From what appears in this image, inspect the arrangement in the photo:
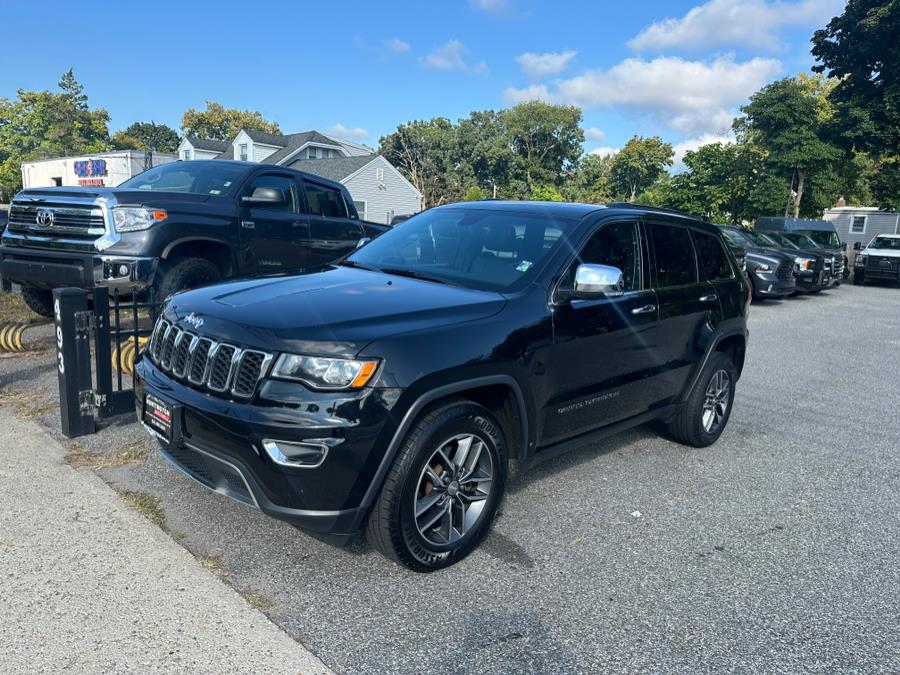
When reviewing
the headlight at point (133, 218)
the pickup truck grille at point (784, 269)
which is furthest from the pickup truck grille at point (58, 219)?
the pickup truck grille at point (784, 269)

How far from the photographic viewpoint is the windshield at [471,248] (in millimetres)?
3791

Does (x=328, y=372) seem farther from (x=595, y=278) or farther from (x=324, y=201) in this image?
(x=324, y=201)

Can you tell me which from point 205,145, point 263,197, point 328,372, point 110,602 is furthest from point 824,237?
point 205,145

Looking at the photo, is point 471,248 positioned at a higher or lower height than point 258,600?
higher

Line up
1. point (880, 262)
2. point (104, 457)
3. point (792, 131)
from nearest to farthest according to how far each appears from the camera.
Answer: point (104, 457) < point (880, 262) < point (792, 131)

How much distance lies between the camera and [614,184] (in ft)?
238

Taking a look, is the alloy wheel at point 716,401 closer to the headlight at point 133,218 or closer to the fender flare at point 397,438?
the fender flare at point 397,438

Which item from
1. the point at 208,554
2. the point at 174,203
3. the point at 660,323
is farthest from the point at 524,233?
the point at 174,203

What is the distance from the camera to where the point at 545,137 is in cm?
7294

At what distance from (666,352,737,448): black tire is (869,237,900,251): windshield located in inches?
785

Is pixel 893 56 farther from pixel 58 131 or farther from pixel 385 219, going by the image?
pixel 58 131

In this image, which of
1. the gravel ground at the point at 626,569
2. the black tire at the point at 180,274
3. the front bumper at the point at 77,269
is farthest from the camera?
the black tire at the point at 180,274

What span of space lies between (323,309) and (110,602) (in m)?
1.53

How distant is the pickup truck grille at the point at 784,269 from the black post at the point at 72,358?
546 inches
